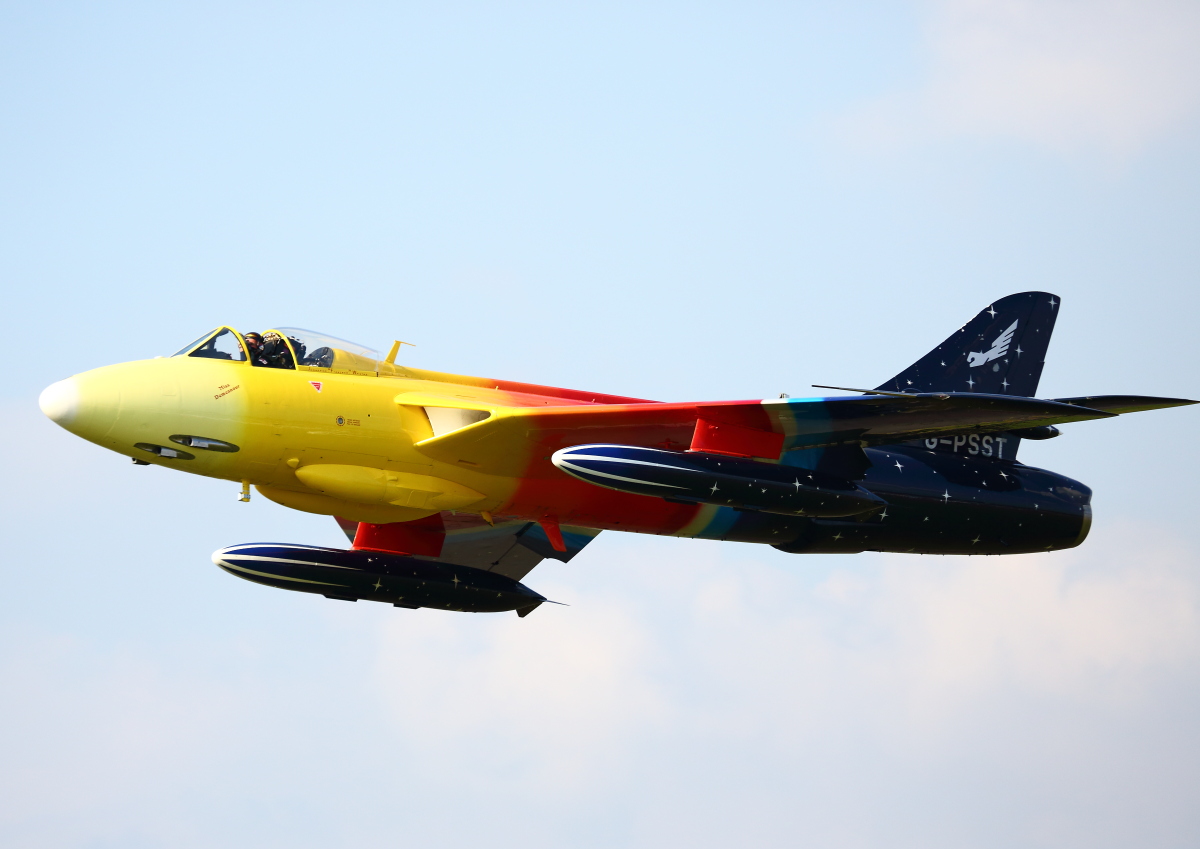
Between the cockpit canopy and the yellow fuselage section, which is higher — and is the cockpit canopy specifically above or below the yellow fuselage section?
above

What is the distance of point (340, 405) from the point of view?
22.4 metres

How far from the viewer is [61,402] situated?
70.7ft

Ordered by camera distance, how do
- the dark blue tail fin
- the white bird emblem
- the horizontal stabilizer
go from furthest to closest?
1. the white bird emblem
2. the dark blue tail fin
3. the horizontal stabilizer

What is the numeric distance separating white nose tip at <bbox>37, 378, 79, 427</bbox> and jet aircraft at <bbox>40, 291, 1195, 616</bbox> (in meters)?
0.03

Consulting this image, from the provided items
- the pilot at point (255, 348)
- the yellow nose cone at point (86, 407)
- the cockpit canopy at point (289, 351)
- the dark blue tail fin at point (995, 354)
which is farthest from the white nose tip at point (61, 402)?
the dark blue tail fin at point (995, 354)

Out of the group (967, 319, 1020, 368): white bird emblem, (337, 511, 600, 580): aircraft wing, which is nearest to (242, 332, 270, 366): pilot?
(337, 511, 600, 580): aircraft wing

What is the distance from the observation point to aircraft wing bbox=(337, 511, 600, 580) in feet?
88.5

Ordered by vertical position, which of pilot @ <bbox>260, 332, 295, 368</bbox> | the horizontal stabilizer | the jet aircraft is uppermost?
the horizontal stabilizer

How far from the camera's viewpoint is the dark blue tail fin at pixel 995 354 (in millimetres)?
26688

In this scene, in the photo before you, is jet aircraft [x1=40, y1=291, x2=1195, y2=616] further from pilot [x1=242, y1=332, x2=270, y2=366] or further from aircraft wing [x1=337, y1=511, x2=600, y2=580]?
aircraft wing [x1=337, y1=511, x2=600, y2=580]

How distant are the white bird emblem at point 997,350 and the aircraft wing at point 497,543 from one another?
7.67 metres

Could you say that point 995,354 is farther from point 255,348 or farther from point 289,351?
point 255,348

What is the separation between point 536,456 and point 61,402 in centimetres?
708

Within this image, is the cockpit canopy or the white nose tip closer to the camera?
the white nose tip
